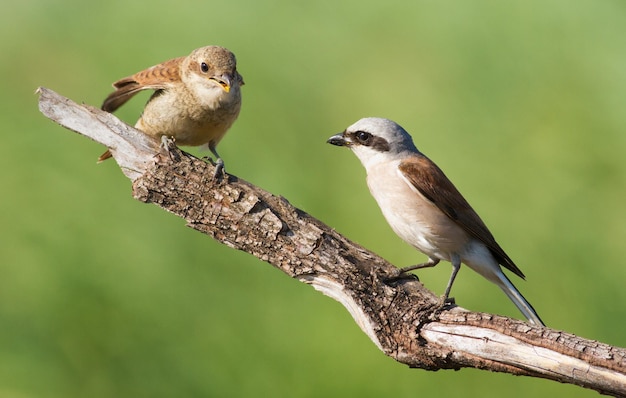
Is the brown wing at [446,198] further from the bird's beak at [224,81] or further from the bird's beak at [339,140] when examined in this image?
the bird's beak at [224,81]

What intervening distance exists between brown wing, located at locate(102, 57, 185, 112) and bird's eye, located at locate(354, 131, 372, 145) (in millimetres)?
1388

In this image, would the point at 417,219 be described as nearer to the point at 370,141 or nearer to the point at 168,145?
the point at 370,141

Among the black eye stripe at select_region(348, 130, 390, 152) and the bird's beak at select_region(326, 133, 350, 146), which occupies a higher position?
the black eye stripe at select_region(348, 130, 390, 152)

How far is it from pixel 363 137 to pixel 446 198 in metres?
0.71

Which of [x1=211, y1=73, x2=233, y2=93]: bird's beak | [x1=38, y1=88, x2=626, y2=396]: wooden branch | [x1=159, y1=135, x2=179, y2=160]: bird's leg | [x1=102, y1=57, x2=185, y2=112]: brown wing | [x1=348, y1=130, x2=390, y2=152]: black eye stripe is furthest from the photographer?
[x1=102, y1=57, x2=185, y2=112]: brown wing

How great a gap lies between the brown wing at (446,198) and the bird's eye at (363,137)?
30 cm

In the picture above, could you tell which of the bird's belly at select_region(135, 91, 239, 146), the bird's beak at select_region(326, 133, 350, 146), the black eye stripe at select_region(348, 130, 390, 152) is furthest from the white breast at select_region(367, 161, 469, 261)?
the bird's belly at select_region(135, 91, 239, 146)

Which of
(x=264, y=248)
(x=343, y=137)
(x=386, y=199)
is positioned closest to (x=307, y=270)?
(x=264, y=248)

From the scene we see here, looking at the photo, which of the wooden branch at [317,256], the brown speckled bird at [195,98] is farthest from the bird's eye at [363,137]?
the brown speckled bird at [195,98]

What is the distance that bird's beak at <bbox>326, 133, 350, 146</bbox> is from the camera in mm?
5461

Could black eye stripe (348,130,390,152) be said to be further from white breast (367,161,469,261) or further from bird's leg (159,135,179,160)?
bird's leg (159,135,179,160)

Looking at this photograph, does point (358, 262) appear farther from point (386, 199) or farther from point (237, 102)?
point (237, 102)

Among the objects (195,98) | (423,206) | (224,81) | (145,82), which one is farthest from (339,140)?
(145,82)

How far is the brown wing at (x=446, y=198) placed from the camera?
521 centimetres
